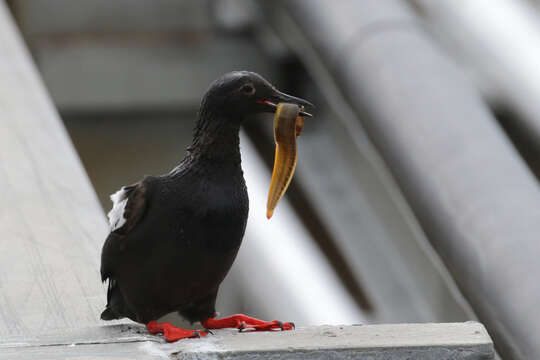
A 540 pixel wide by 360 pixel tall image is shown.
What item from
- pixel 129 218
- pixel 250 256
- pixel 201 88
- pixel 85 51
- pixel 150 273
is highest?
pixel 85 51

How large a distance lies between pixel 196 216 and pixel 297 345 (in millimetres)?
307

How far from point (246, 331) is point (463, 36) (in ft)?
12.9

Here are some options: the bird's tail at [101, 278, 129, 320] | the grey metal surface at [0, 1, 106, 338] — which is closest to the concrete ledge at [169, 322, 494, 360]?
the bird's tail at [101, 278, 129, 320]

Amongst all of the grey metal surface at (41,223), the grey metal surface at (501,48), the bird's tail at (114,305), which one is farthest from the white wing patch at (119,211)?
the grey metal surface at (501,48)

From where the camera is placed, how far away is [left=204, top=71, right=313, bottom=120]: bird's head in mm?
1757

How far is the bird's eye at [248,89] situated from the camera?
1.76m

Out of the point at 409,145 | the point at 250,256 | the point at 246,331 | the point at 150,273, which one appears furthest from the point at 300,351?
the point at 250,256

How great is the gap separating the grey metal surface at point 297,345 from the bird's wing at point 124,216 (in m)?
0.17

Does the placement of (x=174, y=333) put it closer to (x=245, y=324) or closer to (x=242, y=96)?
(x=245, y=324)

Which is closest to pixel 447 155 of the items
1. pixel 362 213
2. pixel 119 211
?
pixel 119 211

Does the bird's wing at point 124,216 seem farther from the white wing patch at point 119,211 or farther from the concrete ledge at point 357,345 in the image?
the concrete ledge at point 357,345

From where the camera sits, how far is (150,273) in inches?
71.1

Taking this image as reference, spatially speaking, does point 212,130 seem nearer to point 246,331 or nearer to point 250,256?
point 246,331

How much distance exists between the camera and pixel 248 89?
1766mm
